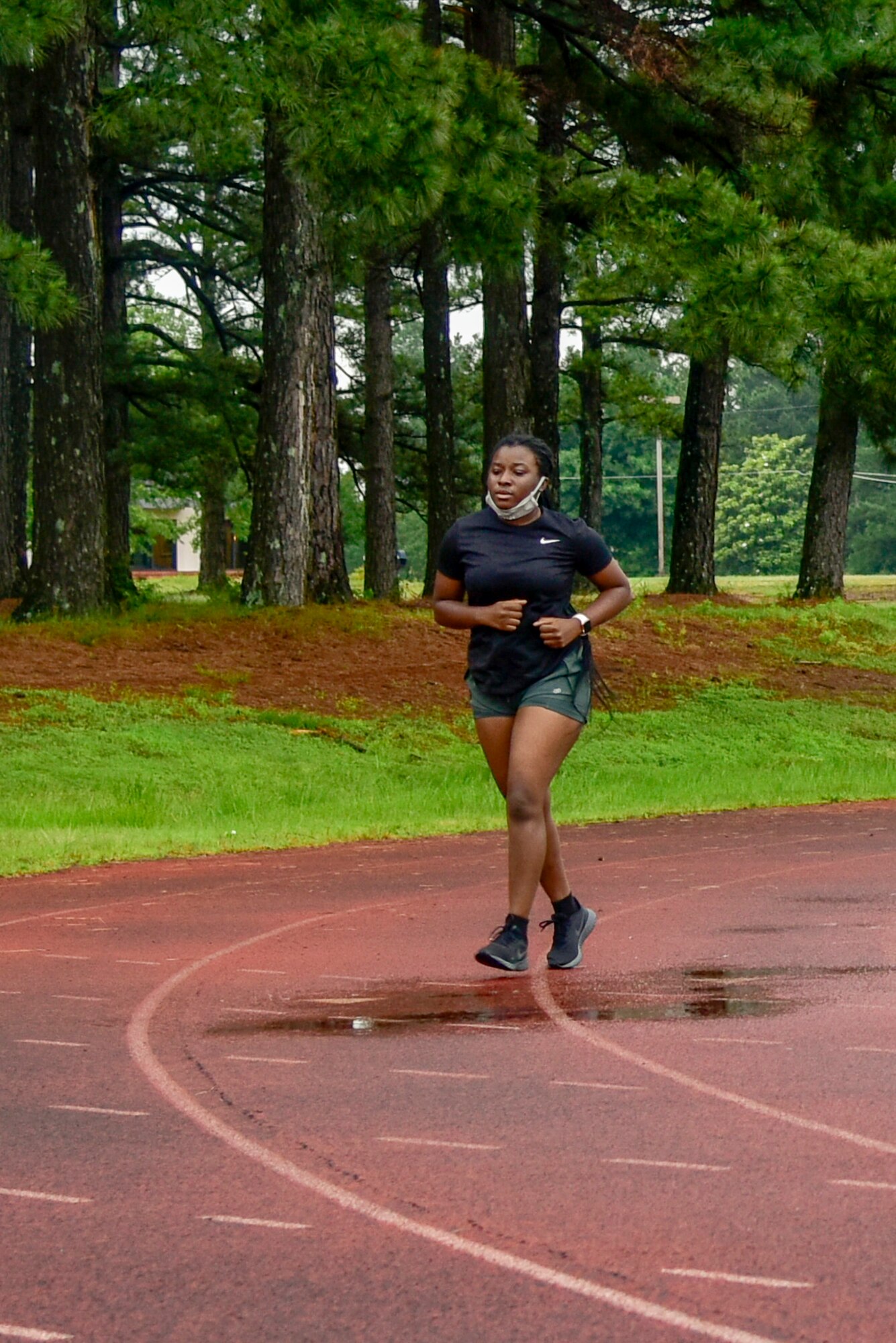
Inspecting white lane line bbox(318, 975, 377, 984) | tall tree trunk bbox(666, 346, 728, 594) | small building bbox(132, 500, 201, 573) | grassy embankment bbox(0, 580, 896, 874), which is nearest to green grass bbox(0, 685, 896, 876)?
grassy embankment bbox(0, 580, 896, 874)

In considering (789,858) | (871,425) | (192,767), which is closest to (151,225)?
(871,425)

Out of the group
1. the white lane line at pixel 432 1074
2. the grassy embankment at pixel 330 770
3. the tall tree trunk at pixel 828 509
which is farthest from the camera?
the tall tree trunk at pixel 828 509

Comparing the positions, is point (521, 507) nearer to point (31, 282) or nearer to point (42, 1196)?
point (42, 1196)

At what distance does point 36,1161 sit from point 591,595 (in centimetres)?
2836

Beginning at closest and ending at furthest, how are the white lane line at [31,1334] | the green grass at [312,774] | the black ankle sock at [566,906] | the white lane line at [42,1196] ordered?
the white lane line at [31,1334] → the white lane line at [42,1196] → the black ankle sock at [566,906] → the green grass at [312,774]

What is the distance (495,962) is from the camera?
26.4 ft

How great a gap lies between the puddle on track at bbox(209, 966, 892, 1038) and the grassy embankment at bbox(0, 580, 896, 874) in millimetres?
5102

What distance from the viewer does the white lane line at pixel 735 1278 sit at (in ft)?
14.0

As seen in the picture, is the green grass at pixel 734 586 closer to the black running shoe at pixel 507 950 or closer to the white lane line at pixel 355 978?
the white lane line at pixel 355 978

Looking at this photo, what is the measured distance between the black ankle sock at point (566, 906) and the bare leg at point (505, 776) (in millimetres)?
21

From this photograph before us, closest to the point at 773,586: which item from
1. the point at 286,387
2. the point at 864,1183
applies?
the point at 286,387

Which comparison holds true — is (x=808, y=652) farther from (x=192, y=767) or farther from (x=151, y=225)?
(x=151, y=225)

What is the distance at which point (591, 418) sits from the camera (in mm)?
42156

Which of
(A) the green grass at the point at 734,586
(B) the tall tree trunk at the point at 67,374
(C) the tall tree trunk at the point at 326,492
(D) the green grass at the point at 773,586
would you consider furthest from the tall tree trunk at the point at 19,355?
(D) the green grass at the point at 773,586
